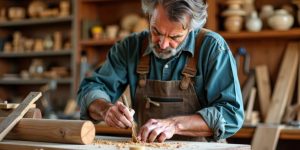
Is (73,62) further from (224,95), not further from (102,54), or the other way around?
(224,95)

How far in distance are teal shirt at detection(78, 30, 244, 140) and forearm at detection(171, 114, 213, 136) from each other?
0.08 feet

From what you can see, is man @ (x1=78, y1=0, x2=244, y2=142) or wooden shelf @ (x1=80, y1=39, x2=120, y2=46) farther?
wooden shelf @ (x1=80, y1=39, x2=120, y2=46)

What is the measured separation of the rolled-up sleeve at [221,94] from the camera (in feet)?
8.21

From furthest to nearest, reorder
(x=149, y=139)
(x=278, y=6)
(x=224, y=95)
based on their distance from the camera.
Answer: (x=278, y=6) < (x=224, y=95) < (x=149, y=139)

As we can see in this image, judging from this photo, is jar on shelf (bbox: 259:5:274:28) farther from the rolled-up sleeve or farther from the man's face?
the man's face

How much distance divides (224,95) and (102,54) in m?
3.49

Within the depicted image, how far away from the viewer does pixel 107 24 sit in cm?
596

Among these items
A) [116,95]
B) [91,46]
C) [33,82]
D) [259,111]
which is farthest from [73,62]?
[116,95]

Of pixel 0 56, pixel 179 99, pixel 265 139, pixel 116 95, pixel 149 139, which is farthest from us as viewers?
pixel 0 56

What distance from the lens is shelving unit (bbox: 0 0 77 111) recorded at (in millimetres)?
5848

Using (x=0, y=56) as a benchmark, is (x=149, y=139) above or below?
above

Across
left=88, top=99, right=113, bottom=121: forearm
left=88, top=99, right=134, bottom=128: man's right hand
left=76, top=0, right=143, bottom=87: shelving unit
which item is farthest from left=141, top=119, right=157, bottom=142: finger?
left=76, top=0, right=143, bottom=87: shelving unit

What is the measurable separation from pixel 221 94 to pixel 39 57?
424 cm

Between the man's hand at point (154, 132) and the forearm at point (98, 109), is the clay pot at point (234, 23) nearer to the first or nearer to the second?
the forearm at point (98, 109)
